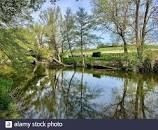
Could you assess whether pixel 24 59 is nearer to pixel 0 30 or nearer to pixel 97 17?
pixel 0 30

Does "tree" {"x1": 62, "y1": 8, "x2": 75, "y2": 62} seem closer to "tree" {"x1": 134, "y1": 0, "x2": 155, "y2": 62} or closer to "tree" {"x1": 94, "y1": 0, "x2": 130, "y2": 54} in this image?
"tree" {"x1": 94, "y1": 0, "x2": 130, "y2": 54}

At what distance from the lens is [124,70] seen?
21.4m

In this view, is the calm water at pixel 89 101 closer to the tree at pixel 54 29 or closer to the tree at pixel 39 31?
the tree at pixel 39 31

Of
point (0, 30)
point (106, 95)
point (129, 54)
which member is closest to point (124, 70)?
point (129, 54)

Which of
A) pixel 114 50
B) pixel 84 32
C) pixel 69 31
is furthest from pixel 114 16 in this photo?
pixel 69 31

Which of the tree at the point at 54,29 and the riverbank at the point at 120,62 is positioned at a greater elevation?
the tree at the point at 54,29

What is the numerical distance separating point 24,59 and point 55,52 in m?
11.0

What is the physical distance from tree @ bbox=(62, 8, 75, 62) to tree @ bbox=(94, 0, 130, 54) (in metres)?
1.52

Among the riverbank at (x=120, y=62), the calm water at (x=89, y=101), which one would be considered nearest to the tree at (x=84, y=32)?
the riverbank at (x=120, y=62)

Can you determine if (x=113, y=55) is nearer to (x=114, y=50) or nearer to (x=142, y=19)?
(x=114, y=50)

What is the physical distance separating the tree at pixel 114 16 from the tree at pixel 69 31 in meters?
1.52

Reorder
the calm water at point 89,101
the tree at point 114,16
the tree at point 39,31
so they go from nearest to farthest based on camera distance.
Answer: the calm water at point 89,101 → the tree at point 39,31 → the tree at point 114,16

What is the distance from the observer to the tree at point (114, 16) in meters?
20.6

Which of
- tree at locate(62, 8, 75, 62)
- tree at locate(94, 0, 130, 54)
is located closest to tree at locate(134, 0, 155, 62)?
tree at locate(94, 0, 130, 54)
